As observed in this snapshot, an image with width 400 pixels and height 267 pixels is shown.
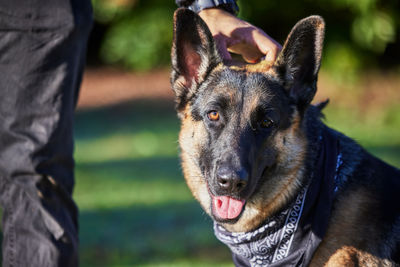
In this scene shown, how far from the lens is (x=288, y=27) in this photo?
13109mm

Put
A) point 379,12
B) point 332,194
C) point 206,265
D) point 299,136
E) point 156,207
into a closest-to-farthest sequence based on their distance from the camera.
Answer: point 332,194
point 299,136
point 206,265
point 156,207
point 379,12

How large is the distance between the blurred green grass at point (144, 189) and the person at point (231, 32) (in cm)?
198

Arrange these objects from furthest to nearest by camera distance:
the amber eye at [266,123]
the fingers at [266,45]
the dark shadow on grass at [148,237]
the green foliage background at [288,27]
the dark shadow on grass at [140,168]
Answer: the green foliage background at [288,27] < the dark shadow on grass at [140,168] < the dark shadow on grass at [148,237] < the fingers at [266,45] < the amber eye at [266,123]

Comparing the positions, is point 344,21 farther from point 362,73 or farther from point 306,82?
point 306,82

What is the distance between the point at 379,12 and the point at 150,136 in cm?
544

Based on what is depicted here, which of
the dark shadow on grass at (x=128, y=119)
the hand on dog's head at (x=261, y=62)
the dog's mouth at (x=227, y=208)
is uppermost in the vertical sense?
the hand on dog's head at (x=261, y=62)

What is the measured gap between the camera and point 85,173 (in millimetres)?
7152

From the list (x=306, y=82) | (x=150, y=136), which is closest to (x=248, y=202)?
(x=306, y=82)

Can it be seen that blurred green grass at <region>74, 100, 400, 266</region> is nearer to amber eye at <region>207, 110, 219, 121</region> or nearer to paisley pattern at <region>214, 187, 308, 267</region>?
paisley pattern at <region>214, 187, 308, 267</region>

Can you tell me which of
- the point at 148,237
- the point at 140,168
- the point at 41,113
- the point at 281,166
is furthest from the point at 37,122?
the point at 140,168

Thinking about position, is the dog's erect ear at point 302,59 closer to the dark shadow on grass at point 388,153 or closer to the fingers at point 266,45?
the fingers at point 266,45

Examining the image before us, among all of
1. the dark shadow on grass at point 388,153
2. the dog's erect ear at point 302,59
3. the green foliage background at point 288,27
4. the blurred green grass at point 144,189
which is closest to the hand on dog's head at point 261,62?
the dog's erect ear at point 302,59

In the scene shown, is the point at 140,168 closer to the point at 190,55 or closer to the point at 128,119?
the point at 128,119

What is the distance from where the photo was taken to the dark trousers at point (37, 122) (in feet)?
9.20
